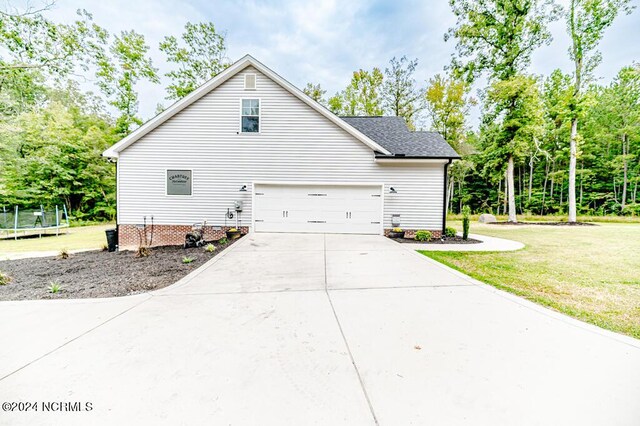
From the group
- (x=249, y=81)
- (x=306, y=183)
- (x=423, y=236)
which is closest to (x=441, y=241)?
A: (x=423, y=236)

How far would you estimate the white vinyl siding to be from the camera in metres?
9.38

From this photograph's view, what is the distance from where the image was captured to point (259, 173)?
372 inches

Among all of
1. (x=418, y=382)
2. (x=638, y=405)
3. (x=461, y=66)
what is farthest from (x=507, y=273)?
(x=461, y=66)

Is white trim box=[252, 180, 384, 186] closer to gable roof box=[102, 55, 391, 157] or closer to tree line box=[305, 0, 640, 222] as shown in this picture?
gable roof box=[102, 55, 391, 157]

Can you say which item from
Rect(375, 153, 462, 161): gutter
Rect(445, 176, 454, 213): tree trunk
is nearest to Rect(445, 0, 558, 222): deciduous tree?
Rect(375, 153, 462, 161): gutter

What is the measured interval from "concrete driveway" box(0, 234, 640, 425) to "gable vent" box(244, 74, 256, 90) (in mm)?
8141

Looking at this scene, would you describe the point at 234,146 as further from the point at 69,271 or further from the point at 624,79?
the point at 624,79

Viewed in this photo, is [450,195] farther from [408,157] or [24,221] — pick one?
[24,221]

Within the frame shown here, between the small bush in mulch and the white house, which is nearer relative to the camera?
the small bush in mulch

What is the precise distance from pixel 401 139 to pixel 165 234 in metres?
10.4

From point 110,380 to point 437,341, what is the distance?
3060 mm

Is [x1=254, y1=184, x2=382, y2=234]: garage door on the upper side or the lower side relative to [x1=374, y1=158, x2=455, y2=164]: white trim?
lower

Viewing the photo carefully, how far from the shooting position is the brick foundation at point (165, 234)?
372 inches

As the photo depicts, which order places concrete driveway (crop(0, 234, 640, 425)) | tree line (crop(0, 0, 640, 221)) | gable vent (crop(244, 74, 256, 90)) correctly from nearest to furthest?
concrete driveway (crop(0, 234, 640, 425)) → gable vent (crop(244, 74, 256, 90)) → tree line (crop(0, 0, 640, 221))
